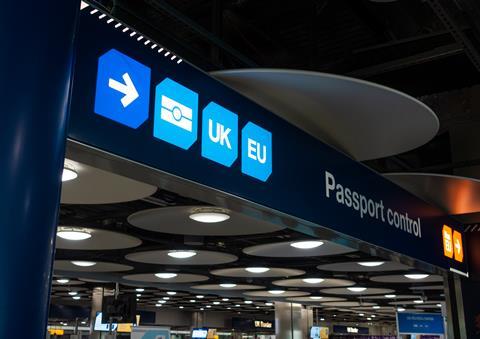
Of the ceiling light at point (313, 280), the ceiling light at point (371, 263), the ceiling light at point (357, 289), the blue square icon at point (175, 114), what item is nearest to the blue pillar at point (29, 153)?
Answer: the blue square icon at point (175, 114)

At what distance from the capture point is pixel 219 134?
305 centimetres

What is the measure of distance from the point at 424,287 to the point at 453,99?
10729mm

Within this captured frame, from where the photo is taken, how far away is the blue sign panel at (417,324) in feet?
44.8

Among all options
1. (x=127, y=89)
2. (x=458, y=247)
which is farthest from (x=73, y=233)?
(x=127, y=89)

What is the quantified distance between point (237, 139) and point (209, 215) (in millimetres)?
4015

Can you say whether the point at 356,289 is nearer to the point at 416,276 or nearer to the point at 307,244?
the point at 416,276

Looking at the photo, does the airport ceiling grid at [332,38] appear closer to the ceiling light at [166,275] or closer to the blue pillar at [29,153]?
the blue pillar at [29,153]

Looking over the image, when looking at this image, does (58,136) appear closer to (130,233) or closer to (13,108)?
(13,108)

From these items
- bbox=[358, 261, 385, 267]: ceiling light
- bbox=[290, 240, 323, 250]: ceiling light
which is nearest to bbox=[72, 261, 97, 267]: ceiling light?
bbox=[290, 240, 323, 250]: ceiling light

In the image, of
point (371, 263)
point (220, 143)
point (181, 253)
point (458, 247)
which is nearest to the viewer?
point (220, 143)

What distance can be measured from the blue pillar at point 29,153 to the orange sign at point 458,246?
262 inches

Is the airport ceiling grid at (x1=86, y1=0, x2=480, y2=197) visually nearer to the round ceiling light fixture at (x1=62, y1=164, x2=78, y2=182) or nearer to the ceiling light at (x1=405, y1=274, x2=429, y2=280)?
the round ceiling light fixture at (x1=62, y1=164, x2=78, y2=182)

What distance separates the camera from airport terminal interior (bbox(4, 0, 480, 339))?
1.52 metres

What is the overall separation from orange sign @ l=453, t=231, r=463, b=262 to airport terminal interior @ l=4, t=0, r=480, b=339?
0.09 ft
